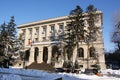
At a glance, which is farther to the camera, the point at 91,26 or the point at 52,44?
the point at 52,44

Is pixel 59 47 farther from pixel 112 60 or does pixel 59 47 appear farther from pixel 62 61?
pixel 112 60

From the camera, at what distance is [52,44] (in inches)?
2044

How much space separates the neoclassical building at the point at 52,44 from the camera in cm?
4841

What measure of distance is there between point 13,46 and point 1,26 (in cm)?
679

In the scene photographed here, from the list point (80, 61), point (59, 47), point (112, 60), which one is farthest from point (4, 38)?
point (112, 60)

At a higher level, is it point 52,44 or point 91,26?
point 91,26

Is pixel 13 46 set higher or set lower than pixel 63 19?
lower

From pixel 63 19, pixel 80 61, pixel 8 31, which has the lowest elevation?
pixel 80 61

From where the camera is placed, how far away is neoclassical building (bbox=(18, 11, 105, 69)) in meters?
48.4

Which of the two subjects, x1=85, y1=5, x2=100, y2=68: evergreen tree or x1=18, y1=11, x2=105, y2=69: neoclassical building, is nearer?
x1=85, y1=5, x2=100, y2=68: evergreen tree

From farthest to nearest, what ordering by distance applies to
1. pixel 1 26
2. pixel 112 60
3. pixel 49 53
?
pixel 112 60, pixel 1 26, pixel 49 53

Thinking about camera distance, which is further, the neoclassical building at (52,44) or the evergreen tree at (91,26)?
the neoclassical building at (52,44)

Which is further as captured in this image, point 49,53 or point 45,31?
point 45,31

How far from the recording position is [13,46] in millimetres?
54719
